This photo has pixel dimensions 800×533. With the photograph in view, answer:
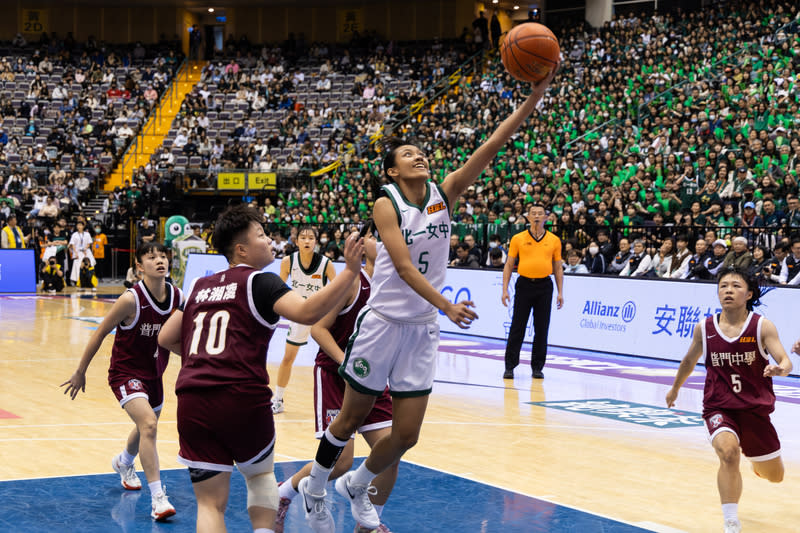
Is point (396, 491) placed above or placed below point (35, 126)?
below

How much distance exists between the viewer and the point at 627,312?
43.9 feet

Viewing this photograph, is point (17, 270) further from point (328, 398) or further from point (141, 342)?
point (328, 398)

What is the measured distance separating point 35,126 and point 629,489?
31.0 meters

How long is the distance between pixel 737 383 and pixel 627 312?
8020mm

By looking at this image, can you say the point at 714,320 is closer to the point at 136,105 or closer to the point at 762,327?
the point at 762,327

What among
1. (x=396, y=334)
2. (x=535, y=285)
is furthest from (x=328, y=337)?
(x=535, y=285)

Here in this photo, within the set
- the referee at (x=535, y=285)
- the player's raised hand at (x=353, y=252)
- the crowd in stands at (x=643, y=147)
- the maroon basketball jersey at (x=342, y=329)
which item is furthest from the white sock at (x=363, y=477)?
the crowd in stands at (x=643, y=147)

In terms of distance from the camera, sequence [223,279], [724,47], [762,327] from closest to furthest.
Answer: [223,279] → [762,327] → [724,47]

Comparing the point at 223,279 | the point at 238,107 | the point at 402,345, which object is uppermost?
the point at 238,107

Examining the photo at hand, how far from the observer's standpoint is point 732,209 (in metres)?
15.1

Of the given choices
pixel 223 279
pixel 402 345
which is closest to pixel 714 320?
pixel 402 345

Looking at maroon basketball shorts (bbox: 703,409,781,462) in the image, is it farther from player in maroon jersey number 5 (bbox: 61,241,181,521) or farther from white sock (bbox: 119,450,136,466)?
white sock (bbox: 119,450,136,466)

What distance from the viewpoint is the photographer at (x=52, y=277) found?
24.6m

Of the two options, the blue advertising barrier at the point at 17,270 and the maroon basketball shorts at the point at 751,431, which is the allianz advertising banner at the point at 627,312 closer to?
the maroon basketball shorts at the point at 751,431
